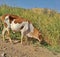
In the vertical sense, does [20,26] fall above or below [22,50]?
above

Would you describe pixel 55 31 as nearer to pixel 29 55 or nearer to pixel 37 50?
pixel 37 50

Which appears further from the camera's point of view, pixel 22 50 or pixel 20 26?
pixel 20 26

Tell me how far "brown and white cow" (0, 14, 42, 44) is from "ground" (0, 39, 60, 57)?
70 centimetres

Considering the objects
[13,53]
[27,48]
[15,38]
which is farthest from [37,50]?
[15,38]

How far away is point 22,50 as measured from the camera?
A: 371 inches

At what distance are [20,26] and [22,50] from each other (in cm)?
145

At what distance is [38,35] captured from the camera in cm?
1098

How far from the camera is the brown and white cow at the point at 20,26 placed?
34.8ft

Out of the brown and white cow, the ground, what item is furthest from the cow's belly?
the ground

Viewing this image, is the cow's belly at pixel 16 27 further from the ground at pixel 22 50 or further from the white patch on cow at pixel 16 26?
the ground at pixel 22 50

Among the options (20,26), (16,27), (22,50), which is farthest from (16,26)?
(22,50)

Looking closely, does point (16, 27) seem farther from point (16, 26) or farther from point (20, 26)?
point (20, 26)

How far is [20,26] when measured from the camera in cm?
1061

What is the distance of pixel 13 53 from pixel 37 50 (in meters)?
1.14
